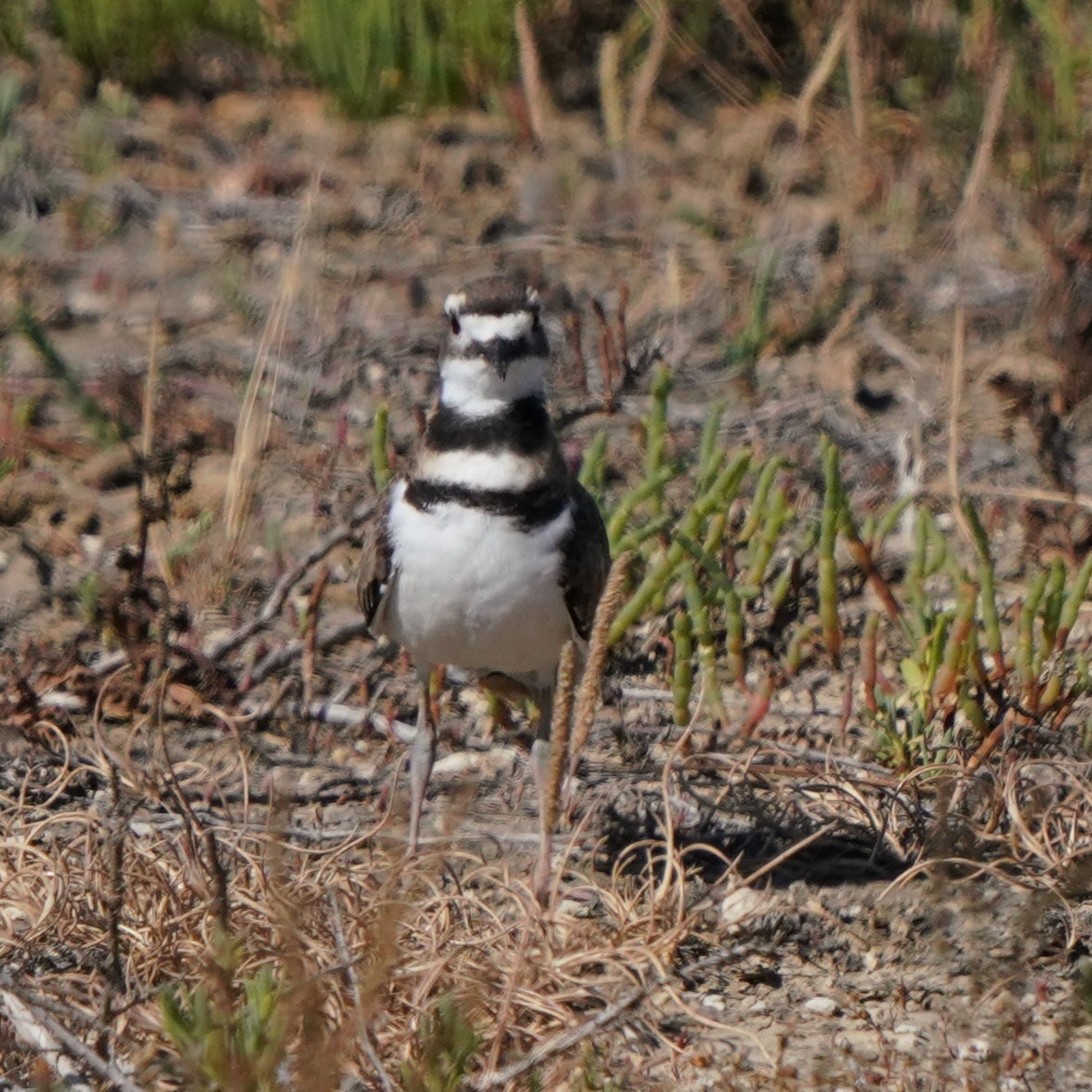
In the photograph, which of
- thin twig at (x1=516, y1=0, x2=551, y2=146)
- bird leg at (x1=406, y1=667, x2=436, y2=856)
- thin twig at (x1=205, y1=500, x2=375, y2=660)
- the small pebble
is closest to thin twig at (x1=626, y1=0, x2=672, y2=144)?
thin twig at (x1=516, y1=0, x2=551, y2=146)

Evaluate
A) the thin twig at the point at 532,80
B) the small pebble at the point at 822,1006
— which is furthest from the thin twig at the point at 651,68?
the small pebble at the point at 822,1006

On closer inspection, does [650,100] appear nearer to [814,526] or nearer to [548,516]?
[814,526]

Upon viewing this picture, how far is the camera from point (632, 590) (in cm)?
509

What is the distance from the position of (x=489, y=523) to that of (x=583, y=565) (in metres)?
0.26

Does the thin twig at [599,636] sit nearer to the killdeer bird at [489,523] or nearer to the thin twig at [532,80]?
the killdeer bird at [489,523]

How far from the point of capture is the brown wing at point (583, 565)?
4.15 m

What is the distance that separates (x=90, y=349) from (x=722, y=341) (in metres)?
2.24

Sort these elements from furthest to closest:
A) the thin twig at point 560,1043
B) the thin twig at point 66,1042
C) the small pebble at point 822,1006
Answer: the small pebble at point 822,1006, the thin twig at point 560,1043, the thin twig at point 66,1042

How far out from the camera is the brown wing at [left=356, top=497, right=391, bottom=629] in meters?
4.24

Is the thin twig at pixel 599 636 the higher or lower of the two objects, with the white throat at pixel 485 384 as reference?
lower

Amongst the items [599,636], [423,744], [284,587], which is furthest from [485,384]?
[599,636]

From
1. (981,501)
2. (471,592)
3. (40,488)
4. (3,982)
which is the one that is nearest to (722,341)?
(981,501)

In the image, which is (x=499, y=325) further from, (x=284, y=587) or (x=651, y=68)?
(x=651, y=68)

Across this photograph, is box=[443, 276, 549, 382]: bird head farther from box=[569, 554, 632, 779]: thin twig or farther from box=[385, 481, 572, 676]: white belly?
box=[569, 554, 632, 779]: thin twig
